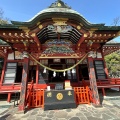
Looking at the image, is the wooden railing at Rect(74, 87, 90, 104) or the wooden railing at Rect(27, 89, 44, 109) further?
the wooden railing at Rect(74, 87, 90, 104)

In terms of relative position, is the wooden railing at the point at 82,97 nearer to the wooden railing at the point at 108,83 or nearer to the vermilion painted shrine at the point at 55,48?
the vermilion painted shrine at the point at 55,48

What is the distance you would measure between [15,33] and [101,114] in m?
5.88

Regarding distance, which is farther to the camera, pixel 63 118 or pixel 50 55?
pixel 50 55

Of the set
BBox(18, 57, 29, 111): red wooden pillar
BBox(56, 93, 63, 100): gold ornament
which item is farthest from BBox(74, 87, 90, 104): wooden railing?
BBox(18, 57, 29, 111): red wooden pillar

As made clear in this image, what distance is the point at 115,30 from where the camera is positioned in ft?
18.9

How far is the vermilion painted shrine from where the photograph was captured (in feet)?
17.1

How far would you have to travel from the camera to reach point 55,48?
22.8 feet

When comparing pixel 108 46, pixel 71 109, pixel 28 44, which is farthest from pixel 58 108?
pixel 108 46

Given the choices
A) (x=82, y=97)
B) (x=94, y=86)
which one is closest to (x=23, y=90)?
(x=82, y=97)

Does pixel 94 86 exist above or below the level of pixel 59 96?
above

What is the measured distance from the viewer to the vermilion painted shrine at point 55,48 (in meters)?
5.20

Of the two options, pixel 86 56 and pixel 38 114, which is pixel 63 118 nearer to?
pixel 38 114

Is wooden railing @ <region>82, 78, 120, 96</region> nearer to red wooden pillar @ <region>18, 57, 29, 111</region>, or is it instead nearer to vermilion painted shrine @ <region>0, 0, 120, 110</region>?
vermilion painted shrine @ <region>0, 0, 120, 110</region>

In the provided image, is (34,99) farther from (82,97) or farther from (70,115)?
→ (82,97)
